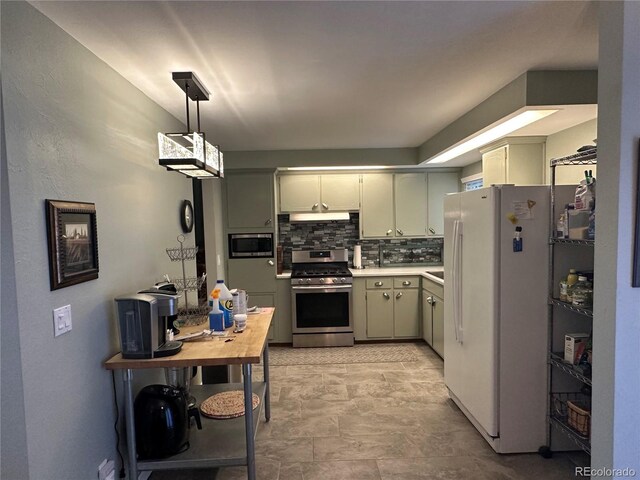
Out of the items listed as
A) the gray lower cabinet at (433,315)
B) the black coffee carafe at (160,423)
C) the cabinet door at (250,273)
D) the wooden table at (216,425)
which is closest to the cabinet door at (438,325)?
the gray lower cabinet at (433,315)

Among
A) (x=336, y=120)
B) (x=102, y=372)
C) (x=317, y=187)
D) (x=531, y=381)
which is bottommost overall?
(x=531, y=381)

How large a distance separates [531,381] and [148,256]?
8.43 feet

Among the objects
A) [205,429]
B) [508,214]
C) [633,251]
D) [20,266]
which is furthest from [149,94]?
[633,251]

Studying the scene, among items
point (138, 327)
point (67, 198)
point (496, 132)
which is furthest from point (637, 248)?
point (67, 198)

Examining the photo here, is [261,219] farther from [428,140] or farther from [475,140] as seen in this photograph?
[475,140]

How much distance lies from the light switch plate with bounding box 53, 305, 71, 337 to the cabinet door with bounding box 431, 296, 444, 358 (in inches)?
130

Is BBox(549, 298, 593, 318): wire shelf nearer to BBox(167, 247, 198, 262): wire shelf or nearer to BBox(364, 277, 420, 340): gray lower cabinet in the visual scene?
BBox(364, 277, 420, 340): gray lower cabinet

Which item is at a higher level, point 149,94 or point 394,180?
point 149,94

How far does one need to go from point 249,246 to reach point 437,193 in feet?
8.23

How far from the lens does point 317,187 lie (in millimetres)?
4621

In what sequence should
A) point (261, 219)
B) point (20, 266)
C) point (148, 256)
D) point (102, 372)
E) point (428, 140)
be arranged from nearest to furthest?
point (20, 266), point (102, 372), point (148, 256), point (428, 140), point (261, 219)

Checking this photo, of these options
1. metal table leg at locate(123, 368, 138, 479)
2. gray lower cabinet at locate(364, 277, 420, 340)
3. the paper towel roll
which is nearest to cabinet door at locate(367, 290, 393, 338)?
gray lower cabinet at locate(364, 277, 420, 340)

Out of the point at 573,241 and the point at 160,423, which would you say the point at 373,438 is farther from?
the point at 573,241

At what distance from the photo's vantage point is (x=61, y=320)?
5.00 feet
